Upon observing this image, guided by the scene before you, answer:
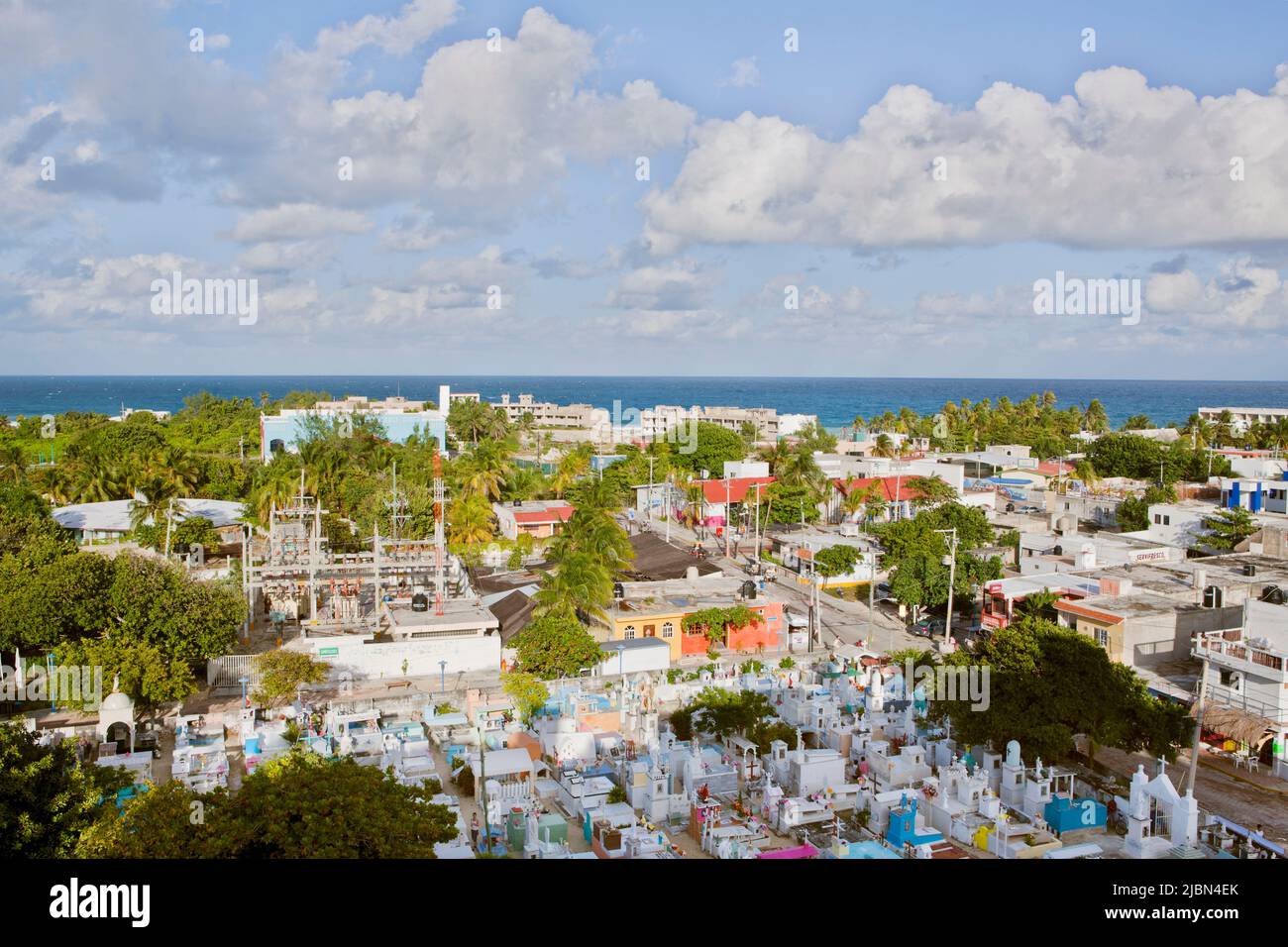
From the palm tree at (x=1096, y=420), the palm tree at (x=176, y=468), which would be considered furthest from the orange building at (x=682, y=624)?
the palm tree at (x=1096, y=420)

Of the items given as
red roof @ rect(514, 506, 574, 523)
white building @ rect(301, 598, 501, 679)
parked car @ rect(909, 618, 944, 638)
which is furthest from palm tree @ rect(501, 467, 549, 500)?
parked car @ rect(909, 618, 944, 638)

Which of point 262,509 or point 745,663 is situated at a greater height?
point 262,509

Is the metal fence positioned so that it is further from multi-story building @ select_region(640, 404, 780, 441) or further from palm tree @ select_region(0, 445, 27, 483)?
multi-story building @ select_region(640, 404, 780, 441)

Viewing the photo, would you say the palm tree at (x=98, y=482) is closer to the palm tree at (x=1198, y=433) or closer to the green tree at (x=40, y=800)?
the green tree at (x=40, y=800)

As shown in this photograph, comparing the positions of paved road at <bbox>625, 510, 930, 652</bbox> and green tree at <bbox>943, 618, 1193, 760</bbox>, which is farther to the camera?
paved road at <bbox>625, 510, 930, 652</bbox>

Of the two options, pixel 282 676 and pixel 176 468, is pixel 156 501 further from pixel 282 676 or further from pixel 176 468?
pixel 282 676

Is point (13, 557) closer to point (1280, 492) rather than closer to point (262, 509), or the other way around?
point (262, 509)
